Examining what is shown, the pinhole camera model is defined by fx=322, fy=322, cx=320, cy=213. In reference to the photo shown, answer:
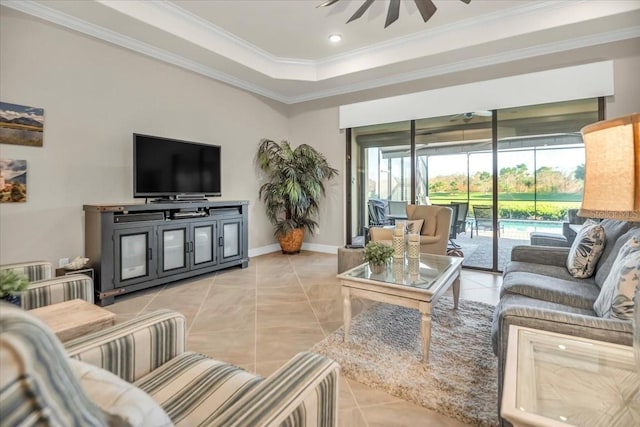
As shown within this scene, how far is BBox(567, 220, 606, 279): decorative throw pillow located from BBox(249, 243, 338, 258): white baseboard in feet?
12.2

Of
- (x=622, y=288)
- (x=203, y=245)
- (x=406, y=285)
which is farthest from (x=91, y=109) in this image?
(x=622, y=288)

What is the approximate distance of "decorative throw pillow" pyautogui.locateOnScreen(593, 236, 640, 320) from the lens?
55.2 inches

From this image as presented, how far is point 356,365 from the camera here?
2004 mm

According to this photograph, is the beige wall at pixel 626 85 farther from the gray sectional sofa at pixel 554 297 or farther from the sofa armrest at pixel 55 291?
the sofa armrest at pixel 55 291

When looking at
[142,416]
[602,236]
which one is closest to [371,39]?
[602,236]

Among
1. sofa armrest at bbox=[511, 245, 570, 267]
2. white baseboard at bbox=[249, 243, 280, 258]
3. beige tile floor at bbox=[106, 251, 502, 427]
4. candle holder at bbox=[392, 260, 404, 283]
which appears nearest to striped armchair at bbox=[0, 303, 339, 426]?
beige tile floor at bbox=[106, 251, 502, 427]

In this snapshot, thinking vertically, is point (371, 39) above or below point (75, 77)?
above

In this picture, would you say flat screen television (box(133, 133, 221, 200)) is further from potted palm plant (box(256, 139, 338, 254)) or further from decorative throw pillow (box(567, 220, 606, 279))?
decorative throw pillow (box(567, 220, 606, 279))

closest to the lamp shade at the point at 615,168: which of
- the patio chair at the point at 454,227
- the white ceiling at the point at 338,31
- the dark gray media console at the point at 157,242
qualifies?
the white ceiling at the point at 338,31

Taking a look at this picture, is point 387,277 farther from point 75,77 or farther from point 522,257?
point 75,77

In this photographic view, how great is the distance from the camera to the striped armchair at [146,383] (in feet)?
1.31

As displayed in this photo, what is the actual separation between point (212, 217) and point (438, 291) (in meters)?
3.02

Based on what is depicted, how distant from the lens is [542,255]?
273 cm

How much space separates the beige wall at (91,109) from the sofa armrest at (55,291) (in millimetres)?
1667
